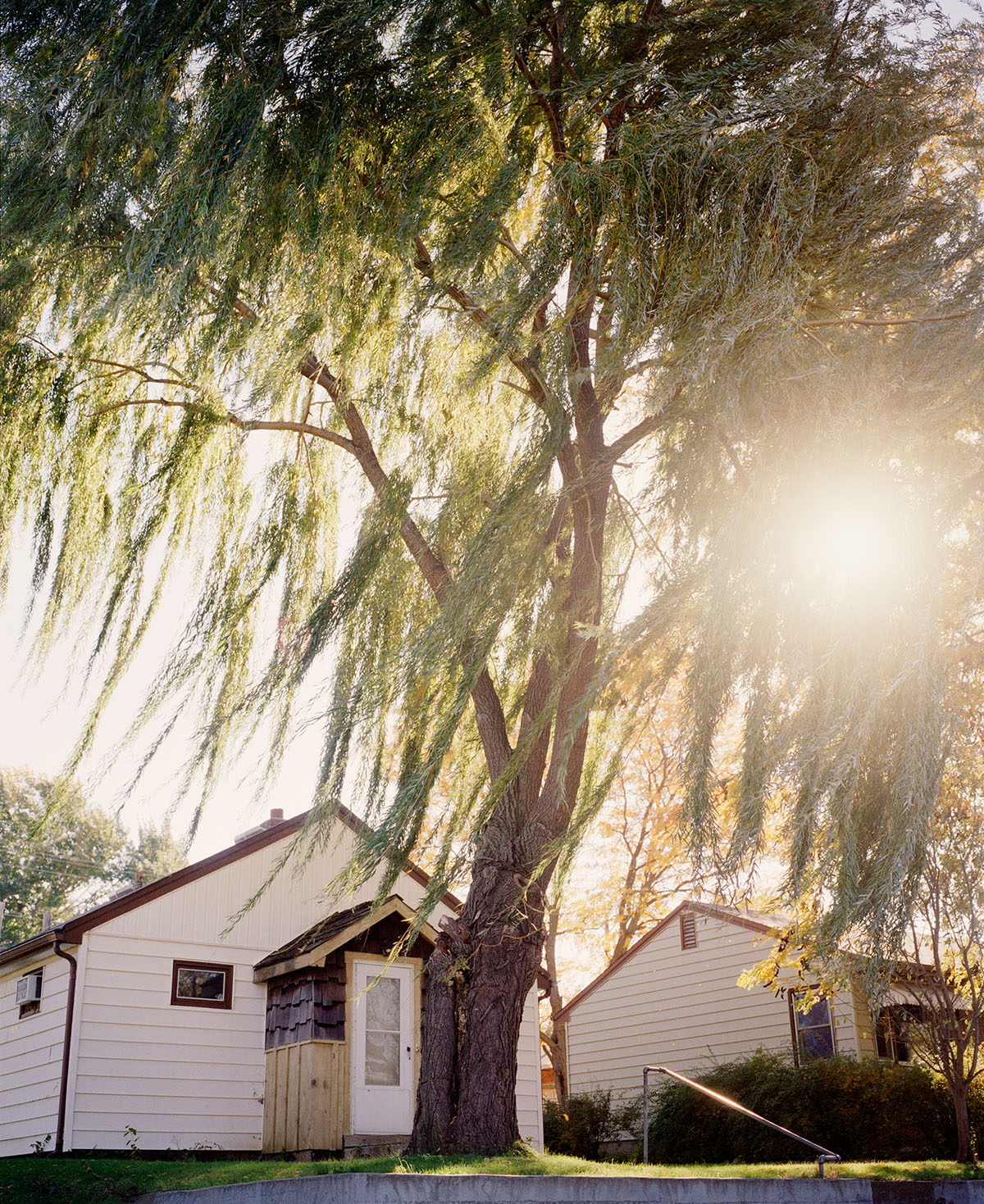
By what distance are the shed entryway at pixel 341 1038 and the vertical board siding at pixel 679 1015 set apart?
6.14 metres

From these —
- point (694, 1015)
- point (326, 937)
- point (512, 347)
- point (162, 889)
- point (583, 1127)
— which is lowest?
point (583, 1127)

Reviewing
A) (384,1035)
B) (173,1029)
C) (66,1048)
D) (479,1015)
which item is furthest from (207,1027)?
(479,1015)

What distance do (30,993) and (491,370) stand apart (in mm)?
9767

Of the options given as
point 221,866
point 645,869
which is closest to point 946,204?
point 221,866

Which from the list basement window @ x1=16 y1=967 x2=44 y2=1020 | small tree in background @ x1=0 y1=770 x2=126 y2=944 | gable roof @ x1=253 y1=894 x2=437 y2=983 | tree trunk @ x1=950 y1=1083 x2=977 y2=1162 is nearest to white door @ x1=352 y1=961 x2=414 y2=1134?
gable roof @ x1=253 y1=894 x2=437 y2=983

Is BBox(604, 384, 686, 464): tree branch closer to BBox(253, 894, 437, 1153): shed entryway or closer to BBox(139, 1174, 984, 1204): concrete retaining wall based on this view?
BBox(139, 1174, 984, 1204): concrete retaining wall

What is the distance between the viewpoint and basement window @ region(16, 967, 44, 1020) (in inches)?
457

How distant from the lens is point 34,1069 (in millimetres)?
11297

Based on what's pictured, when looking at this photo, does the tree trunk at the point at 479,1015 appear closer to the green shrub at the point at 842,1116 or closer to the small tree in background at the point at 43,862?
the green shrub at the point at 842,1116

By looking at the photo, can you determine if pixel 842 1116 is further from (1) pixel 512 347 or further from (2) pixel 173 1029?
(1) pixel 512 347

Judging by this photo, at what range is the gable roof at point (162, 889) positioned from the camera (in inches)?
433

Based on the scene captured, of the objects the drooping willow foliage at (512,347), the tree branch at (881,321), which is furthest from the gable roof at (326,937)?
the tree branch at (881,321)

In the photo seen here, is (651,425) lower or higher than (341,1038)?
higher

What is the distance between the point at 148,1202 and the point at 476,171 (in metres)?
7.04
